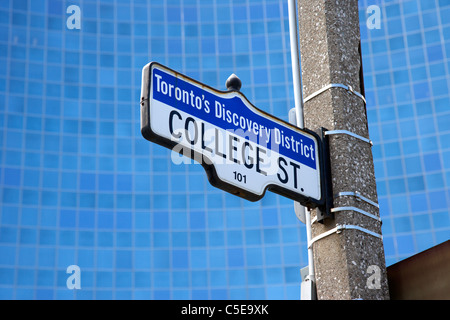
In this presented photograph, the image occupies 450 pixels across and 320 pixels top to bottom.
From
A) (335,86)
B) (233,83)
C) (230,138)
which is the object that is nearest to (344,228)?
(230,138)

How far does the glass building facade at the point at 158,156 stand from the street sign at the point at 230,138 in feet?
158

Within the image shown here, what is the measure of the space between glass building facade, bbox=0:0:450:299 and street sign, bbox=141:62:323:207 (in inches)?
1896

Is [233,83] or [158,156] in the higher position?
[158,156]

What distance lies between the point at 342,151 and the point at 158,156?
53241mm

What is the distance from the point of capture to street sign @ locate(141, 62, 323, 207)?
4.79 m

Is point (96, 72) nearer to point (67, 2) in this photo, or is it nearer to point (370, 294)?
point (67, 2)

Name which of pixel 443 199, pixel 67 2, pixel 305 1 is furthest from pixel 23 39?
pixel 305 1

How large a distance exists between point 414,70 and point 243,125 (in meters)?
53.6

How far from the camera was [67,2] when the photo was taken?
61.1 metres

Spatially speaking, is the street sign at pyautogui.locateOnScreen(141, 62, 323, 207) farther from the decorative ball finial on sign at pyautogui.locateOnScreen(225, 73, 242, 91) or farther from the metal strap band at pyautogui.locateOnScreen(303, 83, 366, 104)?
the metal strap band at pyautogui.locateOnScreen(303, 83, 366, 104)

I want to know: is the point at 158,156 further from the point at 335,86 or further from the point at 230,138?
the point at 230,138

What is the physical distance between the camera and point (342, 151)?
5426 mm

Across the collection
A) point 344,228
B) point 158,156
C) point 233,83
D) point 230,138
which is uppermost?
point 158,156
